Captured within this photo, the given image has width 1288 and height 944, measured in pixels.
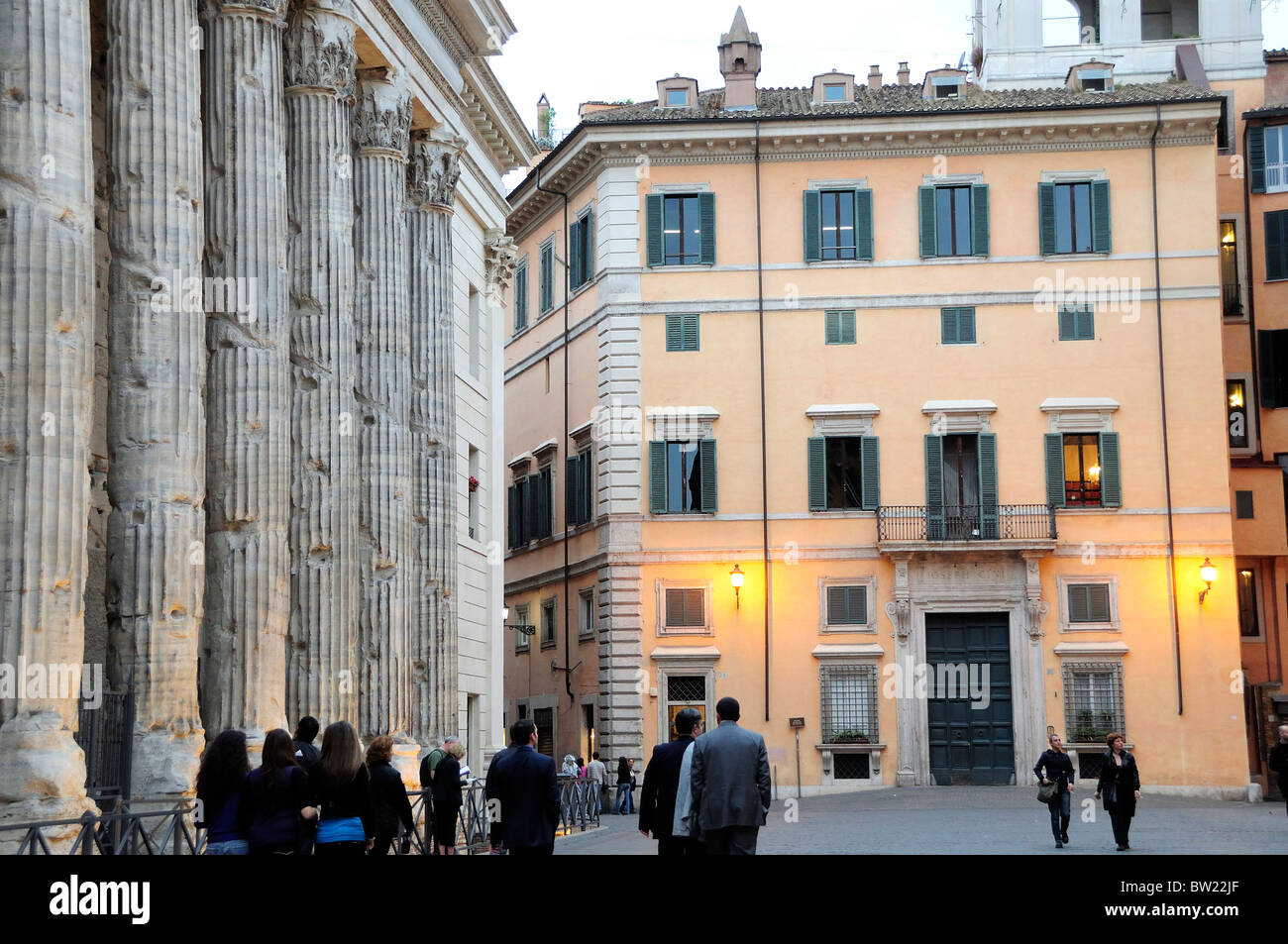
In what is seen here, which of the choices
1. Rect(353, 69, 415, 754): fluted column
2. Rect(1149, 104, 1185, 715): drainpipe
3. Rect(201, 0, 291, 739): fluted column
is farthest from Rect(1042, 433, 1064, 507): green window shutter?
Rect(201, 0, 291, 739): fluted column

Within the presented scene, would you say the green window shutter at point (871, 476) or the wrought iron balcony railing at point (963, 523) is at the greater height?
the green window shutter at point (871, 476)

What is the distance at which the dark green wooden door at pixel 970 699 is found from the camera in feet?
134

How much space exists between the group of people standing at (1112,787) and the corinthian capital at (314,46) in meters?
13.5

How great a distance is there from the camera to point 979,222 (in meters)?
43.2

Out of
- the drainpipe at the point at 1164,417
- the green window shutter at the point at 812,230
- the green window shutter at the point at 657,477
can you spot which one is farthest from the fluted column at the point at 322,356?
the drainpipe at the point at 1164,417

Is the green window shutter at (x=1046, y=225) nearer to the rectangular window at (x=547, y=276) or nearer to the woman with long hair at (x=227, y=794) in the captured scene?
the rectangular window at (x=547, y=276)

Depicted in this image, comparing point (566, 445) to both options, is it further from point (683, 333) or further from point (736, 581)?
point (736, 581)

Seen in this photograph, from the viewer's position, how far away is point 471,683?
32844mm

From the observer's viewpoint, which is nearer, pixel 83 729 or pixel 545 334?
pixel 83 729

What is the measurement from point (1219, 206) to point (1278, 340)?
160 inches

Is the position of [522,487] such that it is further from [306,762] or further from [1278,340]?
[306,762]

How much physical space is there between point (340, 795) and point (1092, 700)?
1266 inches

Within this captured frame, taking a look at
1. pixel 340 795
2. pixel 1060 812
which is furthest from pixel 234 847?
pixel 1060 812
